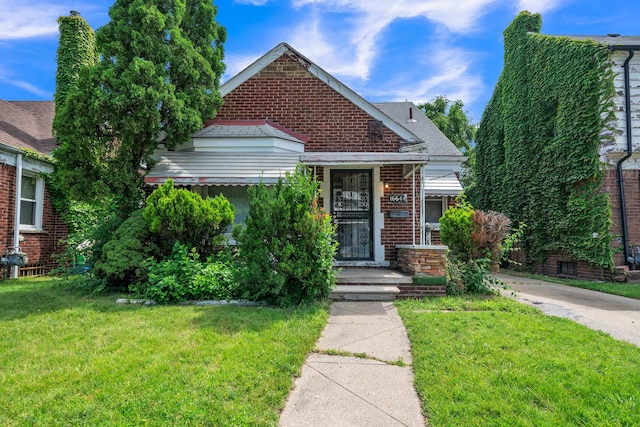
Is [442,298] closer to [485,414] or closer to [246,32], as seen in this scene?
[485,414]

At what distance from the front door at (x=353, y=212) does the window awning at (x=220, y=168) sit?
1464 mm

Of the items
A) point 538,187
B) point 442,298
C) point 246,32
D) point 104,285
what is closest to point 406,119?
point 538,187

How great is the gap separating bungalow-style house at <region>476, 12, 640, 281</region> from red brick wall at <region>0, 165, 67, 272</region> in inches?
620

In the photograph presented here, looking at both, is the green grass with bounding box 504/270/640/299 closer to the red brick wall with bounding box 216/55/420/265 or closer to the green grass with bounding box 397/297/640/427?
the green grass with bounding box 397/297/640/427

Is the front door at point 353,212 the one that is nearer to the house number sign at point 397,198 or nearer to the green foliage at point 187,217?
the house number sign at point 397,198

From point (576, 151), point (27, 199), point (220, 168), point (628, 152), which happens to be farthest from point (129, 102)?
point (628, 152)

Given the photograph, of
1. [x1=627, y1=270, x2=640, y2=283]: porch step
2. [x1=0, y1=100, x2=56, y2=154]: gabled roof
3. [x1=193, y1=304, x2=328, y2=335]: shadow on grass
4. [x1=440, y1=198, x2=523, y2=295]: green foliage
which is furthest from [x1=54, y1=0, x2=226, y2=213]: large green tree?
[x1=627, y1=270, x2=640, y2=283]: porch step

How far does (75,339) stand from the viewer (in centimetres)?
410

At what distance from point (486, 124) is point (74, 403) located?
18906 mm

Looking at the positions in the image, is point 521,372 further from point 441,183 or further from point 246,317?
point 441,183

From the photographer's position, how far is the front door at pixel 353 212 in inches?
354

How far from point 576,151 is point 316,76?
8353mm

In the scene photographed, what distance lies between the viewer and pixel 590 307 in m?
6.56

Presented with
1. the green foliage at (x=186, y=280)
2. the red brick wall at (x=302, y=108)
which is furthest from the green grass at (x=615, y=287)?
the green foliage at (x=186, y=280)
